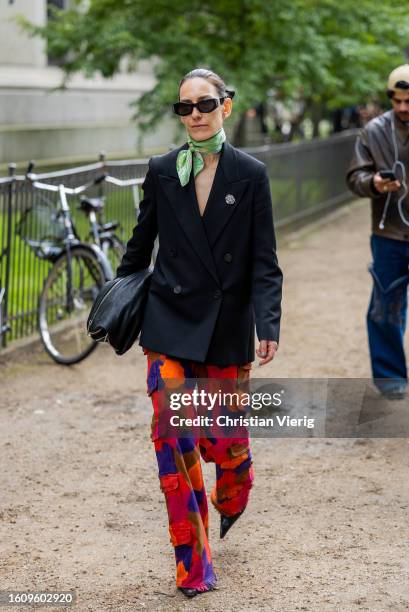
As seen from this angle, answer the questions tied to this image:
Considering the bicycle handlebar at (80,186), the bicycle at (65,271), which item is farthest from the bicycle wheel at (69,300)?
the bicycle handlebar at (80,186)

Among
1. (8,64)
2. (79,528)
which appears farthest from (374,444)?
(8,64)

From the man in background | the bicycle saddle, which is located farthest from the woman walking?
the bicycle saddle

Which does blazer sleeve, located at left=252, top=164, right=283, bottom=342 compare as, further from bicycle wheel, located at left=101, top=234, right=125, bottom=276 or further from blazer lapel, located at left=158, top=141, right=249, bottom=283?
bicycle wheel, located at left=101, top=234, right=125, bottom=276

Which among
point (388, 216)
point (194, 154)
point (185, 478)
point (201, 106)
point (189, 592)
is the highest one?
point (201, 106)

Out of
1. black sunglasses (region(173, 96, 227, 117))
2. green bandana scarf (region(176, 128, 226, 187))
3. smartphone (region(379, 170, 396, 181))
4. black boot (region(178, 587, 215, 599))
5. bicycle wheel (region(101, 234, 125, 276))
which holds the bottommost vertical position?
black boot (region(178, 587, 215, 599))

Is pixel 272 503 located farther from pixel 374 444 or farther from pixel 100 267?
pixel 100 267

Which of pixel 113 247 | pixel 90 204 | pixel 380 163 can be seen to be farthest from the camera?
pixel 113 247

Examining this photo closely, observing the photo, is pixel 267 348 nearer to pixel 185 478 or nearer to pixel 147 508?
pixel 185 478

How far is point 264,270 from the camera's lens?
457 cm

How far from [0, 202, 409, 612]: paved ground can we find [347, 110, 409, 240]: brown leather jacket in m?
1.22

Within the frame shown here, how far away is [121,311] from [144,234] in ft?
1.07

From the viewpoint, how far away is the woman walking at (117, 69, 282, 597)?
4.53m

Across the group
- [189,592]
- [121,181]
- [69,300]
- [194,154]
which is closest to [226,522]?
[189,592]

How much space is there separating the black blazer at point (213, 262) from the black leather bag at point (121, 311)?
0.05 meters
